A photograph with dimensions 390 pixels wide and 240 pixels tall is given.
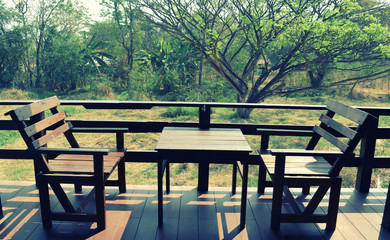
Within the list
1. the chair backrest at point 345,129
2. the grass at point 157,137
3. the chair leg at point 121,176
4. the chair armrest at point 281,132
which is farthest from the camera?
the grass at point 157,137

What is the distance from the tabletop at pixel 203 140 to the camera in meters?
2.13

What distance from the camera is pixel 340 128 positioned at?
2.27 metres

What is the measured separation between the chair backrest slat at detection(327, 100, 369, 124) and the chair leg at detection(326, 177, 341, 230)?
445 millimetres

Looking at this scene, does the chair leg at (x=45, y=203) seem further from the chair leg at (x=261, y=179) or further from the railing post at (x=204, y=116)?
the chair leg at (x=261, y=179)

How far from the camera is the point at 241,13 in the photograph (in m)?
9.00

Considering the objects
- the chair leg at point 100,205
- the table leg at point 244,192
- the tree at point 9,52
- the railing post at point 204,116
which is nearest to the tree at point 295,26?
the railing post at point 204,116

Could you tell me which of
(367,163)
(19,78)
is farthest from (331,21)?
(19,78)

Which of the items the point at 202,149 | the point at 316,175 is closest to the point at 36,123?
the point at 202,149

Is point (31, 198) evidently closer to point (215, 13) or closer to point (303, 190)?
point (303, 190)

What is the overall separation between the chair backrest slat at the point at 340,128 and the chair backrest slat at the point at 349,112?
74 mm

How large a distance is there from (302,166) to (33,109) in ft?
6.89

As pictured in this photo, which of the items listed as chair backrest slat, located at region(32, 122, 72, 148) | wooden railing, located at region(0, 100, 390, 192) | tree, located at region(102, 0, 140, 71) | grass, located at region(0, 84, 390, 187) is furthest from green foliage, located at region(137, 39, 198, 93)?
chair backrest slat, located at region(32, 122, 72, 148)

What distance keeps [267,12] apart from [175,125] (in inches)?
271

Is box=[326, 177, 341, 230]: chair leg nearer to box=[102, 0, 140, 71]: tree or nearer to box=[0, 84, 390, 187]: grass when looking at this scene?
box=[0, 84, 390, 187]: grass
